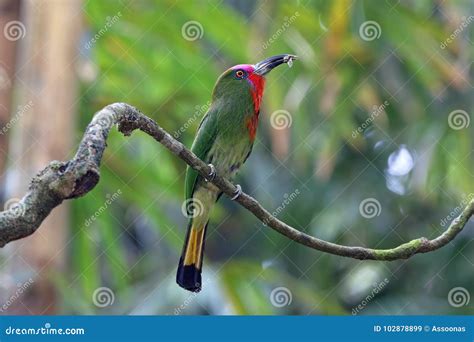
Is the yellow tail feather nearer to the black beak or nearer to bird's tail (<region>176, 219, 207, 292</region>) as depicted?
bird's tail (<region>176, 219, 207, 292</region>)

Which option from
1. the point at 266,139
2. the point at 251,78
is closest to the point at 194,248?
the point at 251,78

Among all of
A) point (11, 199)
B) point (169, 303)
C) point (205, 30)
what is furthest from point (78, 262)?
point (205, 30)

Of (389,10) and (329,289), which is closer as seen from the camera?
(389,10)

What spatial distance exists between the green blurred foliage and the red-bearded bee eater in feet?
1.99

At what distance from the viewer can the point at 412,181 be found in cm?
546

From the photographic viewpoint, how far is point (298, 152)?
559 cm

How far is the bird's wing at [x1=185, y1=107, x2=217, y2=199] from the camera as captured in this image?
2846mm

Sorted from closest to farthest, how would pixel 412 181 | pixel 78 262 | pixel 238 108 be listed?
pixel 238 108
pixel 78 262
pixel 412 181

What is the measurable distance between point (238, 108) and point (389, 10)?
2.34m

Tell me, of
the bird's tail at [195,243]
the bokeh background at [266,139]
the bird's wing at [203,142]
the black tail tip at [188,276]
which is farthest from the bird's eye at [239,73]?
the bokeh background at [266,139]

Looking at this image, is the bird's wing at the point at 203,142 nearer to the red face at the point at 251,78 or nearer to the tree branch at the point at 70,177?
the red face at the point at 251,78

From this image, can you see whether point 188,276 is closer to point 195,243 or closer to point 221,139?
point 195,243

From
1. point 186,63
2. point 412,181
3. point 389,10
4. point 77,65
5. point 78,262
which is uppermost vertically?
point 389,10

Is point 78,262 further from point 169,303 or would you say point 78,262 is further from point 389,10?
point 389,10
